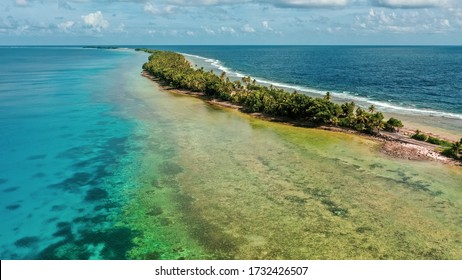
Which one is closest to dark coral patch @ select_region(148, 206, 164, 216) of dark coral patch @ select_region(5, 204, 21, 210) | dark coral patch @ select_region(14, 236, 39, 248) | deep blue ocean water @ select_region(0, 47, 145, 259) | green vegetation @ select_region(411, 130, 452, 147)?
deep blue ocean water @ select_region(0, 47, 145, 259)

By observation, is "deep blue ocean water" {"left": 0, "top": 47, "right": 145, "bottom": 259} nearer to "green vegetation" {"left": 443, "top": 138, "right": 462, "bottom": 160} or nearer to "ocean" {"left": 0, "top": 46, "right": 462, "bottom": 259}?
"ocean" {"left": 0, "top": 46, "right": 462, "bottom": 259}

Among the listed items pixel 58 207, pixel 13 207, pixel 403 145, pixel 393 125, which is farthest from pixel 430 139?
pixel 13 207

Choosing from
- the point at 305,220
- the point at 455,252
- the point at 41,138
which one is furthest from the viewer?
the point at 41,138

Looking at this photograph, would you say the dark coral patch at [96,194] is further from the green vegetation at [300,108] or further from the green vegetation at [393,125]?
the green vegetation at [393,125]

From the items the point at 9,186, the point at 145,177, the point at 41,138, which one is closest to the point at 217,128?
the point at 145,177

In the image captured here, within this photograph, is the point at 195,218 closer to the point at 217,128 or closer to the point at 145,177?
the point at 145,177

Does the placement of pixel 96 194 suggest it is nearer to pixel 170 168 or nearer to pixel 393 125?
pixel 170 168
